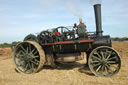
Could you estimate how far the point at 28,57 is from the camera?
627 cm

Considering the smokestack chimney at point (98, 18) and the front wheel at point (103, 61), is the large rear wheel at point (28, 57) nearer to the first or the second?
the front wheel at point (103, 61)

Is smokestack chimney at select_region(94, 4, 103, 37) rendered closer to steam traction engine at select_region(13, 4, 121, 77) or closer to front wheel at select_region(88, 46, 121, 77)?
steam traction engine at select_region(13, 4, 121, 77)

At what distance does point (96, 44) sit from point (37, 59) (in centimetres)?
297

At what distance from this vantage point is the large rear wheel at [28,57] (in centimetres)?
610

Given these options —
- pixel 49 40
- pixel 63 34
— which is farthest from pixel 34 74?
pixel 63 34

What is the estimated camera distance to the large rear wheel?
6098mm

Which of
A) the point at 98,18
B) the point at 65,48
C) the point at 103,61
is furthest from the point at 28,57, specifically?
the point at 98,18

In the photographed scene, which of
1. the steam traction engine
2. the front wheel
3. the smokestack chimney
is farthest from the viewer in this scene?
the smokestack chimney

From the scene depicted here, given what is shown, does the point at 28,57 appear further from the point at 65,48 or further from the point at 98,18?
the point at 98,18

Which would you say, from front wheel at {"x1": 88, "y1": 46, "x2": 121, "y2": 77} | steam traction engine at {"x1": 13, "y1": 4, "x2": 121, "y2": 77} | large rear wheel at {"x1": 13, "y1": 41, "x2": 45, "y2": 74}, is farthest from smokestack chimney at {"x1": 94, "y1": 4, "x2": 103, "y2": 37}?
large rear wheel at {"x1": 13, "y1": 41, "x2": 45, "y2": 74}

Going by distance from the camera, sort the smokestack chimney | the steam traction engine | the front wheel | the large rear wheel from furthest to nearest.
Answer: the large rear wheel < the smokestack chimney < the steam traction engine < the front wheel

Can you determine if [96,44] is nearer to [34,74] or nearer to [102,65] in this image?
[102,65]

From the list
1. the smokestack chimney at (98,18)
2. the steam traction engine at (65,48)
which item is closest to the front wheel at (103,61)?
the steam traction engine at (65,48)

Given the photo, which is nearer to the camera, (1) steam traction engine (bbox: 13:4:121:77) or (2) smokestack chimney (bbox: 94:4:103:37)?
(1) steam traction engine (bbox: 13:4:121:77)
